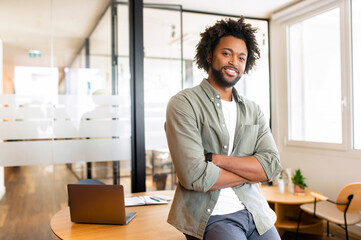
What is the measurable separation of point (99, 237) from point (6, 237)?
1989mm

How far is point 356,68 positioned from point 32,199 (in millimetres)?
3652

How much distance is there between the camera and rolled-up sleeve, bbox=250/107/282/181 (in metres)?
1.59

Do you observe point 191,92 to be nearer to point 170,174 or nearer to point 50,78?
point 50,78

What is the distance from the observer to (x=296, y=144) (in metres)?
4.95

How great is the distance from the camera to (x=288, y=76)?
5.11 m

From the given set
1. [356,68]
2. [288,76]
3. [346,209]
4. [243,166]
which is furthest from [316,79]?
[243,166]

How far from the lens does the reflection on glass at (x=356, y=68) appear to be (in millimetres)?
3992

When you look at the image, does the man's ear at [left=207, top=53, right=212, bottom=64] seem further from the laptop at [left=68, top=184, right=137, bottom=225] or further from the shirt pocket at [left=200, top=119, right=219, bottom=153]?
the laptop at [left=68, top=184, right=137, bottom=225]

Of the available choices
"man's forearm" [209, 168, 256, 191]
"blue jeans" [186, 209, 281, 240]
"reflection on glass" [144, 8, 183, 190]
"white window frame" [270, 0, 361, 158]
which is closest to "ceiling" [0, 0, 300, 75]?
"reflection on glass" [144, 8, 183, 190]

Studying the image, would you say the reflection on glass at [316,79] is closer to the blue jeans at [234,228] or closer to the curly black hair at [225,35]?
the curly black hair at [225,35]

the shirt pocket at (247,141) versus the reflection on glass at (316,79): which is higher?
the reflection on glass at (316,79)

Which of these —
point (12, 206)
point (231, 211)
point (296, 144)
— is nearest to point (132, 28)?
point (12, 206)

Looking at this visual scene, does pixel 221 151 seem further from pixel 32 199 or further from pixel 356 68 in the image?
pixel 356 68

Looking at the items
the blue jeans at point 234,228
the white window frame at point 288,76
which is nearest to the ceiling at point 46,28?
the blue jeans at point 234,228
